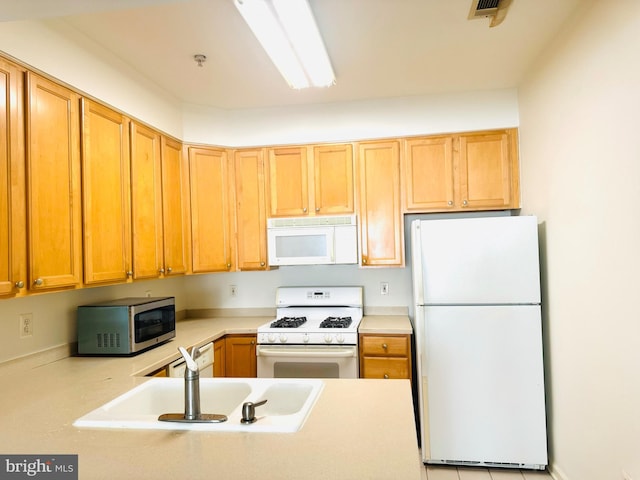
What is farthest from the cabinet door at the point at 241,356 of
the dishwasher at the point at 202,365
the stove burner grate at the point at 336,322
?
the stove burner grate at the point at 336,322

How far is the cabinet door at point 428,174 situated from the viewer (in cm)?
330

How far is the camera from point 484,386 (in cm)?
272

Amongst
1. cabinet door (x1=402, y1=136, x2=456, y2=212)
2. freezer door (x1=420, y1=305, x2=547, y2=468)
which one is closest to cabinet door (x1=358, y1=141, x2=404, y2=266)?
cabinet door (x1=402, y1=136, x2=456, y2=212)

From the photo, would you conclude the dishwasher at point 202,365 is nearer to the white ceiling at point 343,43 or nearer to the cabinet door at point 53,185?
the cabinet door at point 53,185

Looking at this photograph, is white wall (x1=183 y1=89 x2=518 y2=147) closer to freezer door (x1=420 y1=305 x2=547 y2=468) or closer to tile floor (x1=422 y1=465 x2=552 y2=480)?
freezer door (x1=420 y1=305 x2=547 y2=468)

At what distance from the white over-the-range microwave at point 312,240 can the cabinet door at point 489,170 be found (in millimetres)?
897

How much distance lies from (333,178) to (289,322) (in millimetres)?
1164

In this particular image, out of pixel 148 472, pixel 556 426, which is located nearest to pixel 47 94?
pixel 148 472

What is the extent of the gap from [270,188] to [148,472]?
2.60 metres

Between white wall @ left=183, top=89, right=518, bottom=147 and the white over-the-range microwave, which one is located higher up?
white wall @ left=183, top=89, right=518, bottom=147

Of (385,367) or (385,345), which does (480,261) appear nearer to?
(385,345)

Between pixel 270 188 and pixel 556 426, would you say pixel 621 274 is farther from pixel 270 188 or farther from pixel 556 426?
pixel 270 188

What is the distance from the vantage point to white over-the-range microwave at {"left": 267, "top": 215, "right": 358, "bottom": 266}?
132 inches

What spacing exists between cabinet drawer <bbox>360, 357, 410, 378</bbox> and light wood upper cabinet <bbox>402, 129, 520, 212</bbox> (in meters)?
1.12
